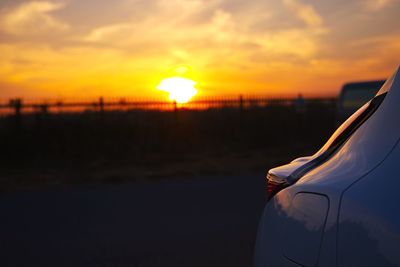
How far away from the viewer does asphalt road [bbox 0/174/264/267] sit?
22.7 feet

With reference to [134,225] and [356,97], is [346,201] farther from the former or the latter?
[356,97]

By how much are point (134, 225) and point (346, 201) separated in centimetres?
636

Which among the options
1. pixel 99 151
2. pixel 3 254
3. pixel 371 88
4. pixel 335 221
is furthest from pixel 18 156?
pixel 335 221

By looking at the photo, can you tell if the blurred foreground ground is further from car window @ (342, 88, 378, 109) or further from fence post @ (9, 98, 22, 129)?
car window @ (342, 88, 378, 109)

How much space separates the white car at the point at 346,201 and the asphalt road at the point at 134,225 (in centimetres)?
323

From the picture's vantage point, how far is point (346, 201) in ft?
8.85

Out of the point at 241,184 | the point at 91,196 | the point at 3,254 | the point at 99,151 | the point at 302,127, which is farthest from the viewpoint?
the point at 302,127

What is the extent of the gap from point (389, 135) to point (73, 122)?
18784 millimetres

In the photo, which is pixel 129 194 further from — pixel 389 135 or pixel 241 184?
pixel 389 135

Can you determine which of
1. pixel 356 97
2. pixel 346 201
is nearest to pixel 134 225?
pixel 346 201

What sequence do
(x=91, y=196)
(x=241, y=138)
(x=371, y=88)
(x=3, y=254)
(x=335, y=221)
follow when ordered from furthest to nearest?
(x=241, y=138) < (x=371, y=88) < (x=91, y=196) < (x=3, y=254) < (x=335, y=221)

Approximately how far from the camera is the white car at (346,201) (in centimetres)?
250

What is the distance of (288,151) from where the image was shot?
21422mm

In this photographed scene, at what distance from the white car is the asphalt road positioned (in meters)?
3.23
